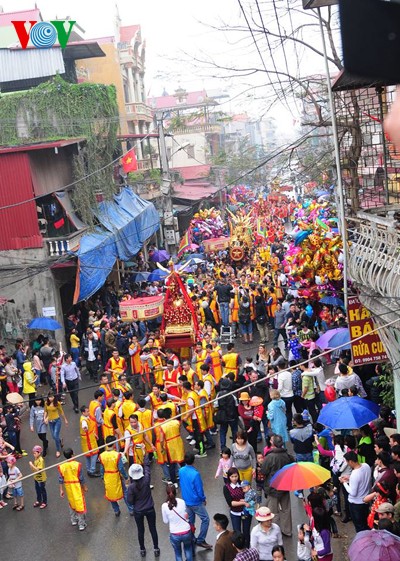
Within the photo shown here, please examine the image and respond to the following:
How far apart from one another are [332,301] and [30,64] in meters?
18.8

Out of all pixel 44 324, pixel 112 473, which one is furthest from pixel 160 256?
pixel 112 473

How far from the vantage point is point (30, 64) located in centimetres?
3092

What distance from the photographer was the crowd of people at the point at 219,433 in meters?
8.64

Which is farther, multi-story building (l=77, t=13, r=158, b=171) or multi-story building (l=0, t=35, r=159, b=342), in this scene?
multi-story building (l=77, t=13, r=158, b=171)

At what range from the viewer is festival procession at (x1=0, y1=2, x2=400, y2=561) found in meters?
8.90

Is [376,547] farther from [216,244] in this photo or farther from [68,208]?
[216,244]

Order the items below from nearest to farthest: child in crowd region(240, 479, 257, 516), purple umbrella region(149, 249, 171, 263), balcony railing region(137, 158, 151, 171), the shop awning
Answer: child in crowd region(240, 479, 257, 516) < the shop awning < purple umbrella region(149, 249, 171, 263) < balcony railing region(137, 158, 151, 171)

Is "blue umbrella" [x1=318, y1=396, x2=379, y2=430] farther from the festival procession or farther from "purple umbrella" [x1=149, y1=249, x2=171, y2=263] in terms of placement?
"purple umbrella" [x1=149, y1=249, x2=171, y2=263]

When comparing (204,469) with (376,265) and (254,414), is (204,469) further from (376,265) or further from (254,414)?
(376,265)

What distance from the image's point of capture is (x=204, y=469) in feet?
40.4

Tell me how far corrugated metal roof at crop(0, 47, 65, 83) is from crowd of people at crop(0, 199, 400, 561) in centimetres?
1349

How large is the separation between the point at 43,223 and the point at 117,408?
1133 centimetres

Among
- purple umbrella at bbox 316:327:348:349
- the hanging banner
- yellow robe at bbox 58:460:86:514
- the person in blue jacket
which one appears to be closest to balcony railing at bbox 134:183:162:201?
purple umbrella at bbox 316:327:348:349

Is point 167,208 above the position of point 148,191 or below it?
below
